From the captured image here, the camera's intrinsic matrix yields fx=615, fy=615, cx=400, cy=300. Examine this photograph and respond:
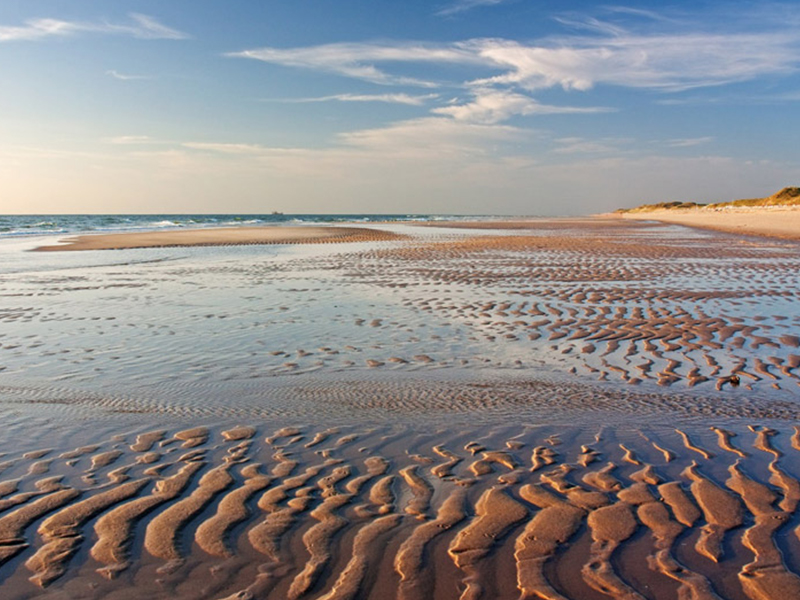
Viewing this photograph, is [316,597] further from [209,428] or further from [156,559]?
[209,428]

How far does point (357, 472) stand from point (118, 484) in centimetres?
169

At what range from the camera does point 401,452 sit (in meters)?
4.96

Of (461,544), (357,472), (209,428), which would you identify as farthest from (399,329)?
(461,544)

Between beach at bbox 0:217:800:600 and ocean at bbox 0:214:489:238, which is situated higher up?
ocean at bbox 0:214:489:238

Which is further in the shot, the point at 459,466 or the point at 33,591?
the point at 459,466

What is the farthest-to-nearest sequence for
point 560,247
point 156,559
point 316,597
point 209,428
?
point 560,247, point 209,428, point 156,559, point 316,597

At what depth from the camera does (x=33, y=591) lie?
3082 mm

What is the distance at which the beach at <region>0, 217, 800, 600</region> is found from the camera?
10.8 feet

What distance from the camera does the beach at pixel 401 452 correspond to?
3281mm

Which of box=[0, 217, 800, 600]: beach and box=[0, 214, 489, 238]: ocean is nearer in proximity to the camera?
box=[0, 217, 800, 600]: beach

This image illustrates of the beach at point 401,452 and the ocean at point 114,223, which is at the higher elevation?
the ocean at point 114,223

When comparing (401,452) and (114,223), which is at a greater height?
(114,223)

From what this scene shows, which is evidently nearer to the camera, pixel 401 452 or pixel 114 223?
pixel 401 452

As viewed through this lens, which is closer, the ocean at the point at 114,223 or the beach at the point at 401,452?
the beach at the point at 401,452
